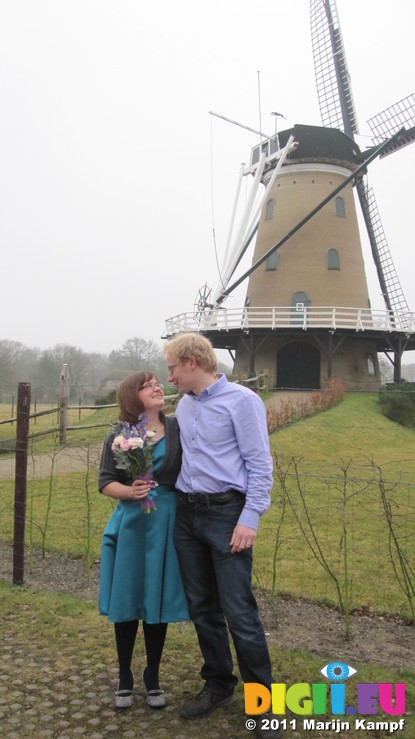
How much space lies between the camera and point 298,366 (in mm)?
21500

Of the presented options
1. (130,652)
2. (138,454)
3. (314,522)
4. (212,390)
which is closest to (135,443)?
(138,454)

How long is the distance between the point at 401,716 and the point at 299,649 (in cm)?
88

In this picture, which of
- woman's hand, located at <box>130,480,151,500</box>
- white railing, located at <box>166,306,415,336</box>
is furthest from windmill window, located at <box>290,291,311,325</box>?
woman's hand, located at <box>130,480,151,500</box>

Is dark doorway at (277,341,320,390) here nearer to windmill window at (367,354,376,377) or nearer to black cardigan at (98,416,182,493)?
windmill window at (367,354,376,377)

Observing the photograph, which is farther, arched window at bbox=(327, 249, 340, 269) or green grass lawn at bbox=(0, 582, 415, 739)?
arched window at bbox=(327, 249, 340, 269)

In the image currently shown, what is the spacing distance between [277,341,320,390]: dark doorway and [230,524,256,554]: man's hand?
18681 millimetres

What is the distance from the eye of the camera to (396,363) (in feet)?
70.0

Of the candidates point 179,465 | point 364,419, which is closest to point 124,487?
point 179,465

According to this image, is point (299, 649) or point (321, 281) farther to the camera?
point (321, 281)

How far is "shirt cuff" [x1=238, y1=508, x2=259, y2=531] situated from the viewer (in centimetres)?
286

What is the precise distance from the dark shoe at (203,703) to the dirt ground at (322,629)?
2.96 feet

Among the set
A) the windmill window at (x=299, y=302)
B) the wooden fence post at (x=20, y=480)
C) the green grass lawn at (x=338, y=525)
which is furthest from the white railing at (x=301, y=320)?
the wooden fence post at (x=20, y=480)

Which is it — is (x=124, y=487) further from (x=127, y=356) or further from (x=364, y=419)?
(x=127, y=356)

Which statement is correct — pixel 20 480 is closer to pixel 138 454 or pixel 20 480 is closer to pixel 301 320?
pixel 138 454
